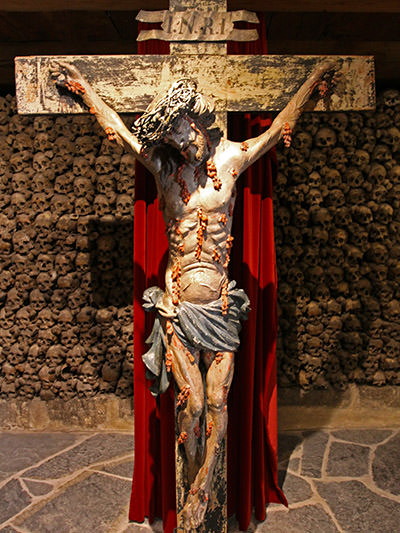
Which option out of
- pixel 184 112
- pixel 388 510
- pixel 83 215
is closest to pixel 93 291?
pixel 83 215

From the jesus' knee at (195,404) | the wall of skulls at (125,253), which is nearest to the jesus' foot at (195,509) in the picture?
the jesus' knee at (195,404)

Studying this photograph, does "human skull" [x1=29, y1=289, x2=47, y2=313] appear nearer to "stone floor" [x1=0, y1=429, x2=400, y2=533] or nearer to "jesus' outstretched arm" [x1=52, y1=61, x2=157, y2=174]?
"stone floor" [x1=0, y1=429, x2=400, y2=533]

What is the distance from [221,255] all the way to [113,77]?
3.09 feet

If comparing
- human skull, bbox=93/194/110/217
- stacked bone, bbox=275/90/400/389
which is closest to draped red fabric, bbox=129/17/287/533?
stacked bone, bbox=275/90/400/389

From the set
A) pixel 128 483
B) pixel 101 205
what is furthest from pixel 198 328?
pixel 101 205

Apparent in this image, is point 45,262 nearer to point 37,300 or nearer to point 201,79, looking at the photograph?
point 37,300

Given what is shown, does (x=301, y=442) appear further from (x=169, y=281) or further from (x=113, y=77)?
(x=113, y=77)

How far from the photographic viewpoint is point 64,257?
3.62m

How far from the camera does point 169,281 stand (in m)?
2.08

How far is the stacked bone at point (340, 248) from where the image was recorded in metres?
3.58

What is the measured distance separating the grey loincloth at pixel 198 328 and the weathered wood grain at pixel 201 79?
34.2 inches

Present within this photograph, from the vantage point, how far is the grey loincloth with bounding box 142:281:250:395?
1.98 meters

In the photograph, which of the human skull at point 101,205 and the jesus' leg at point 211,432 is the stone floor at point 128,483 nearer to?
the jesus' leg at point 211,432

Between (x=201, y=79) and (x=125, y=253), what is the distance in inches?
70.7
